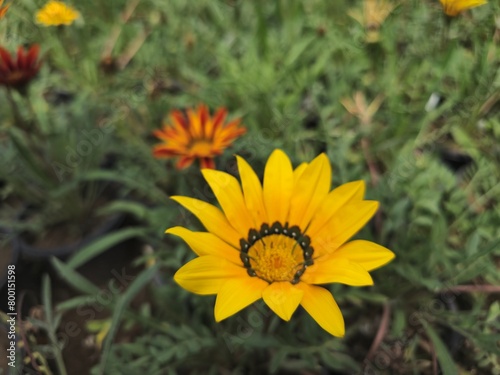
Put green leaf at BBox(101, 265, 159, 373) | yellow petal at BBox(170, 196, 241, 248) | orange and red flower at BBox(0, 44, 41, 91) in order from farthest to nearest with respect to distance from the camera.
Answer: orange and red flower at BBox(0, 44, 41, 91), green leaf at BBox(101, 265, 159, 373), yellow petal at BBox(170, 196, 241, 248)

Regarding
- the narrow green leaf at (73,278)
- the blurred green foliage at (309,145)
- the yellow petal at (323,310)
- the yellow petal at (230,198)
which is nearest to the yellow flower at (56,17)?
the blurred green foliage at (309,145)

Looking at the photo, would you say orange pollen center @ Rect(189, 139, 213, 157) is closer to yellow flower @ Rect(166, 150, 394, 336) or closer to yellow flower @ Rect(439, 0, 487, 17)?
yellow flower @ Rect(166, 150, 394, 336)

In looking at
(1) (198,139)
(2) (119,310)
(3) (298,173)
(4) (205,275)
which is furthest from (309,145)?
(4) (205,275)

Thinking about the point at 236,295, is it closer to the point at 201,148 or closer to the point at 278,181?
the point at 278,181

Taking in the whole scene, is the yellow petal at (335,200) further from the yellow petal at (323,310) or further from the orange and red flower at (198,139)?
the orange and red flower at (198,139)

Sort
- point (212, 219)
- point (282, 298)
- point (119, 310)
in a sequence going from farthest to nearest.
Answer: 1. point (119, 310)
2. point (212, 219)
3. point (282, 298)

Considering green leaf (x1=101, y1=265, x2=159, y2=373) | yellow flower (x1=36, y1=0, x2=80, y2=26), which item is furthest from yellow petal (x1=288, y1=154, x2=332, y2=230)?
yellow flower (x1=36, y1=0, x2=80, y2=26)

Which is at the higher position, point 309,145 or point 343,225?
point 309,145

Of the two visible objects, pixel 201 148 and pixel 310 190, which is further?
pixel 201 148
